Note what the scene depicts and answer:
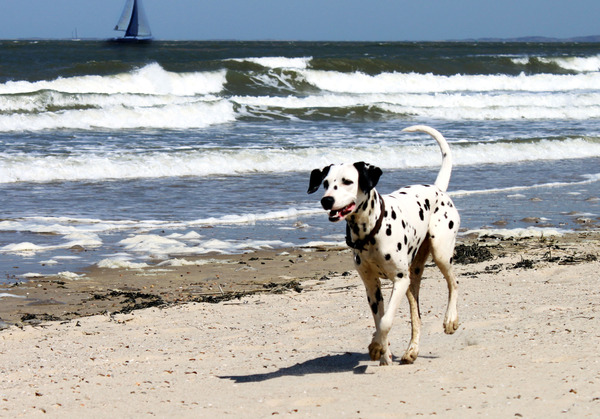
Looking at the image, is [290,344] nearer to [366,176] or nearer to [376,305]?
[376,305]

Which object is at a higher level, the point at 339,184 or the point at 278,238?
the point at 339,184

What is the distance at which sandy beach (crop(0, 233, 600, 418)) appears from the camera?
456 centimetres

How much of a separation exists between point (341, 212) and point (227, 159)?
1309cm

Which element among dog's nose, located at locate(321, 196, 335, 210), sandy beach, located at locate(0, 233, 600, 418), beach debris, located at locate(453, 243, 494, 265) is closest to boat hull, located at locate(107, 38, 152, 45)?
beach debris, located at locate(453, 243, 494, 265)

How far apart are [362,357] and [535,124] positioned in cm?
2409

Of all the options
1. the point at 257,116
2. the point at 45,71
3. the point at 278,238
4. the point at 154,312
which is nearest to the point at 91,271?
the point at 154,312

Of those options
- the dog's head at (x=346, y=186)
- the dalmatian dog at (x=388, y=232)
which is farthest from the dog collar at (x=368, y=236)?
the dog's head at (x=346, y=186)

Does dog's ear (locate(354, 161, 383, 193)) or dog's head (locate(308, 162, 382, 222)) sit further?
dog's ear (locate(354, 161, 383, 193))

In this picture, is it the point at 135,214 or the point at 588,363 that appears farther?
the point at 135,214

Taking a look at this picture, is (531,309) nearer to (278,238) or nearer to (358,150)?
(278,238)

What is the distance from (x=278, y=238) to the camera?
10680 mm

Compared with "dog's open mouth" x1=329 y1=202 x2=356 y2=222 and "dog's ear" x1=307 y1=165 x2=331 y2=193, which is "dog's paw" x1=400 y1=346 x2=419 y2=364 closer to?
"dog's open mouth" x1=329 y1=202 x2=356 y2=222

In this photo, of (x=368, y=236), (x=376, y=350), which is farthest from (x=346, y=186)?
(x=376, y=350)

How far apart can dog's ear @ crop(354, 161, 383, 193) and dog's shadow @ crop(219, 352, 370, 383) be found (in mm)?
1221
